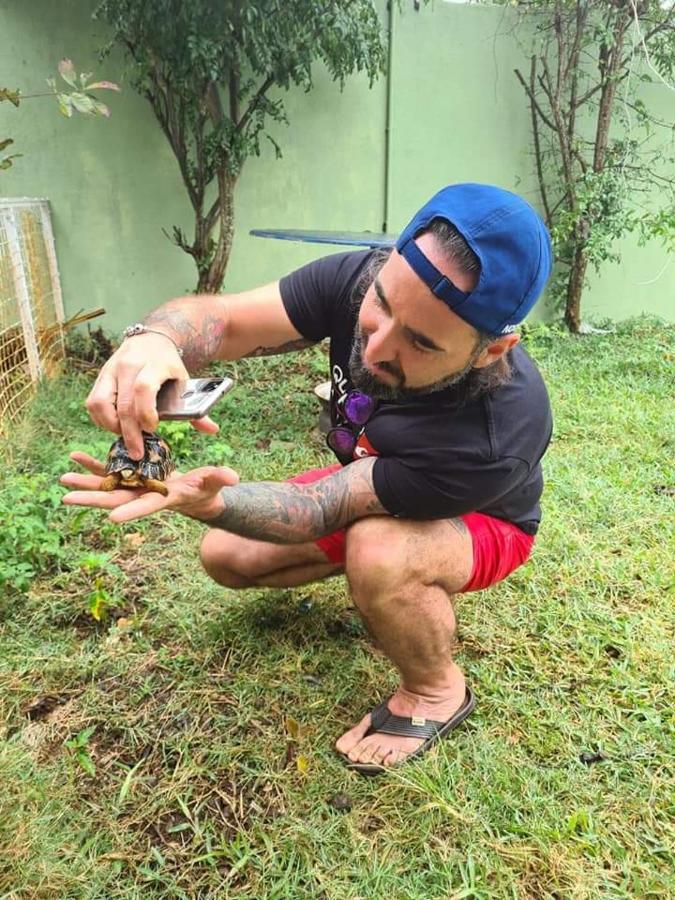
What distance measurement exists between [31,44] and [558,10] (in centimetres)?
396

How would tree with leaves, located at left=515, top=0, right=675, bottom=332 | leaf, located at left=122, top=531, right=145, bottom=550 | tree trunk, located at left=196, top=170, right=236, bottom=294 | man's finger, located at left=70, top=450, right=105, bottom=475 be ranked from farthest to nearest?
1. tree with leaves, located at left=515, top=0, right=675, bottom=332
2. tree trunk, located at left=196, top=170, right=236, bottom=294
3. leaf, located at left=122, top=531, right=145, bottom=550
4. man's finger, located at left=70, top=450, right=105, bottom=475

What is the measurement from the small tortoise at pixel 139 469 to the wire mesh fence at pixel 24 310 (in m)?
2.24

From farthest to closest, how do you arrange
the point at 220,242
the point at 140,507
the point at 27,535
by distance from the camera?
the point at 220,242, the point at 27,535, the point at 140,507

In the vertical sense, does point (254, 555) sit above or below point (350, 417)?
below

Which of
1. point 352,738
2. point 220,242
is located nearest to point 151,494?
point 352,738

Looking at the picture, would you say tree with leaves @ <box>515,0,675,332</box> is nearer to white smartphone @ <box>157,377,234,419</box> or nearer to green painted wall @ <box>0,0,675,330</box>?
green painted wall @ <box>0,0,675,330</box>

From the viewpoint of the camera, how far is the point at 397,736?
1.72 meters

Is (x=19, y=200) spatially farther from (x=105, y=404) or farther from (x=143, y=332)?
(x=105, y=404)

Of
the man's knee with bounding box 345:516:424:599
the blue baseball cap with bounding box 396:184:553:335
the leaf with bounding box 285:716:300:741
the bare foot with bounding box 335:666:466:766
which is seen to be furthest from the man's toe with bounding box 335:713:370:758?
the blue baseball cap with bounding box 396:184:553:335

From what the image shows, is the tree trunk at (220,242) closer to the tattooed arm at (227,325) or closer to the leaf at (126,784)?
the tattooed arm at (227,325)

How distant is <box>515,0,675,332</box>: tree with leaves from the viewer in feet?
17.4

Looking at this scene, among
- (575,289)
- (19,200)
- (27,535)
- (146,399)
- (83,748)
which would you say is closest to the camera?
(146,399)

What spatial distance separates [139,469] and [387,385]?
23.3 inches

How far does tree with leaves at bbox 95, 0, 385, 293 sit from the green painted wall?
256 millimetres
